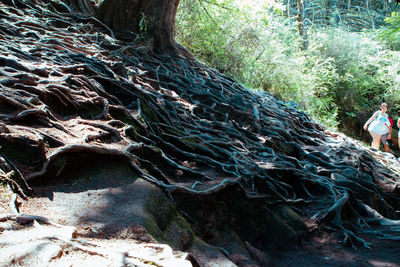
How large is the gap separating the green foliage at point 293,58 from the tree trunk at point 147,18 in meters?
0.89

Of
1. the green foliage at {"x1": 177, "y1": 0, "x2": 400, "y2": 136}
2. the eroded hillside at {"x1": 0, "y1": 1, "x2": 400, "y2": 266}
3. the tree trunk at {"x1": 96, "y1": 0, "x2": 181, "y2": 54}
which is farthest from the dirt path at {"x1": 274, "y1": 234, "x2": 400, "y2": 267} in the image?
the green foliage at {"x1": 177, "y1": 0, "x2": 400, "y2": 136}

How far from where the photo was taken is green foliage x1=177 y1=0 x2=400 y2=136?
9.84 meters

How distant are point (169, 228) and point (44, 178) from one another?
0.98 m

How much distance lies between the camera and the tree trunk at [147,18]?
620 centimetres

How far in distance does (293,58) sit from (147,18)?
23.5 ft

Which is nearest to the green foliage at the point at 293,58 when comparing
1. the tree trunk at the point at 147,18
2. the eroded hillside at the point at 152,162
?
the tree trunk at the point at 147,18

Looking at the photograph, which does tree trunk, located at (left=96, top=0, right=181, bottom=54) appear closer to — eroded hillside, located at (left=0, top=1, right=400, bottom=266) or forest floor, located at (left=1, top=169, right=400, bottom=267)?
eroded hillside, located at (left=0, top=1, right=400, bottom=266)

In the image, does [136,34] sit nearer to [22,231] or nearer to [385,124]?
[22,231]

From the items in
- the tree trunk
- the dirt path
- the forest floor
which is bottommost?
the dirt path

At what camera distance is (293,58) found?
1204 centimetres

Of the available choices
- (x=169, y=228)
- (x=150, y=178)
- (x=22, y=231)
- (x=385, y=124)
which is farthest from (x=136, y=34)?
(x=385, y=124)

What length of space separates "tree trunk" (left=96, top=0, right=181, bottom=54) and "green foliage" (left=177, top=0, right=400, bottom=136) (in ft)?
2.93

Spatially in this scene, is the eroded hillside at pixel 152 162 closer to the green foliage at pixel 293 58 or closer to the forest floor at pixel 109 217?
the forest floor at pixel 109 217

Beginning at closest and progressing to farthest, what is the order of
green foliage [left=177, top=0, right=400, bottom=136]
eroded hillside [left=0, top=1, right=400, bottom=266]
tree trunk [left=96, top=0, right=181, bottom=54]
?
eroded hillside [left=0, top=1, right=400, bottom=266]
tree trunk [left=96, top=0, right=181, bottom=54]
green foliage [left=177, top=0, right=400, bottom=136]
